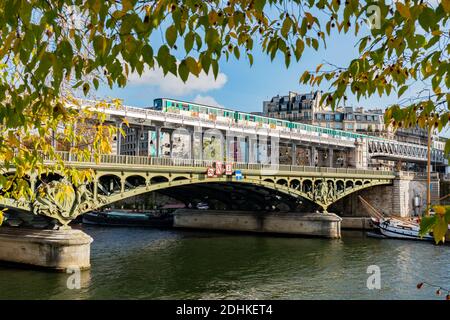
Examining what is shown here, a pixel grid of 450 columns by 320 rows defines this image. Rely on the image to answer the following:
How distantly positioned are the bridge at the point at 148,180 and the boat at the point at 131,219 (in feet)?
61.2

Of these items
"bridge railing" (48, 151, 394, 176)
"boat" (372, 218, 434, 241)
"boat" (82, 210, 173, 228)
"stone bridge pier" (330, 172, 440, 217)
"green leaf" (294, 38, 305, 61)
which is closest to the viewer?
"green leaf" (294, 38, 305, 61)

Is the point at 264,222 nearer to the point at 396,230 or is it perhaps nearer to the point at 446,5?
the point at 396,230

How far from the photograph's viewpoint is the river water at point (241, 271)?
25891 mm

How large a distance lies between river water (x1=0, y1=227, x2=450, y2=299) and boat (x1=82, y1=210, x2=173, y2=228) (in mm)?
13579

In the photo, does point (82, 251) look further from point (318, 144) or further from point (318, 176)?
point (318, 144)

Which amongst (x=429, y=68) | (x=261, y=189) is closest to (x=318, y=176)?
(x=261, y=189)

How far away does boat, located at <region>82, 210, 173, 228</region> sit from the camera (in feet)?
212

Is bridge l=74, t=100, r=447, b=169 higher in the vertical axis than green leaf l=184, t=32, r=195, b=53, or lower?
higher

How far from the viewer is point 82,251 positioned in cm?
3003

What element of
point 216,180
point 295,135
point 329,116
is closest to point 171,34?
point 216,180

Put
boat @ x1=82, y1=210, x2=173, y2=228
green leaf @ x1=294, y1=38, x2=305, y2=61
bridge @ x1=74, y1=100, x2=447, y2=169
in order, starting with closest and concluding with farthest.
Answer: green leaf @ x1=294, y1=38, x2=305, y2=61 → bridge @ x1=74, y1=100, x2=447, y2=169 → boat @ x1=82, y1=210, x2=173, y2=228

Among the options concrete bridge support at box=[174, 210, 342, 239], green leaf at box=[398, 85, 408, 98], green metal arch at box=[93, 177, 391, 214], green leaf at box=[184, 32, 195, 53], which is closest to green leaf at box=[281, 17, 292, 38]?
green leaf at box=[184, 32, 195, 53]

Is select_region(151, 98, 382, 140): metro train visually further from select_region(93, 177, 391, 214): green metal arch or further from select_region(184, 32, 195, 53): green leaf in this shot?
select_region(184, 32, 195, 53): green leaf

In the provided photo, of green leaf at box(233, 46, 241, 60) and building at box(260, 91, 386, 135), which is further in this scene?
building at box(260, 91, 386, 135)
